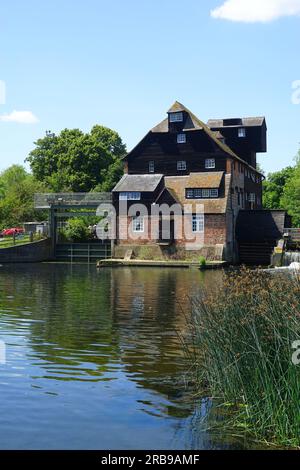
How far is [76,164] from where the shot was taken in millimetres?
84062

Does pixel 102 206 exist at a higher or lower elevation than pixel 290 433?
higher

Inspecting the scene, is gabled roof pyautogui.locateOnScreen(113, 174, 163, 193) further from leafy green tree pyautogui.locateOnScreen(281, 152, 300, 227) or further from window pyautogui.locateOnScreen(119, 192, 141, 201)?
leafy green tree pyautogui.locateOnScreen(281, 152, 300, 227)

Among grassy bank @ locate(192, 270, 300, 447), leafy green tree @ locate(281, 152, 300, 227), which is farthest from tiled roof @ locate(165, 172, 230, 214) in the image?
grassy bank @ locate(192, 270, 300, 447)

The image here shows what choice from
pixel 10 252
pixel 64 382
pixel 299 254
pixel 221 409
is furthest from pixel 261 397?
pixel 10 252

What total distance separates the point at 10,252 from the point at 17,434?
150ft

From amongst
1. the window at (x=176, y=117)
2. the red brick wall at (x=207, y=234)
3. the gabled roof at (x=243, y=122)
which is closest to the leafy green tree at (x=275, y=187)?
the gabled roof at (x=243, y=122)

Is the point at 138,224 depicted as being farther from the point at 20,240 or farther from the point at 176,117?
the point at 20,240

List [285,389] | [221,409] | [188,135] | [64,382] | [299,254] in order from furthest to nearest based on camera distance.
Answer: [188,135] < [299,254] < [64,382] < [221,409] < [285,389]

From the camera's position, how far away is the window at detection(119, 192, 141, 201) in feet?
188

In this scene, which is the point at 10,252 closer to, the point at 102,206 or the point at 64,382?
the point at 102,206
